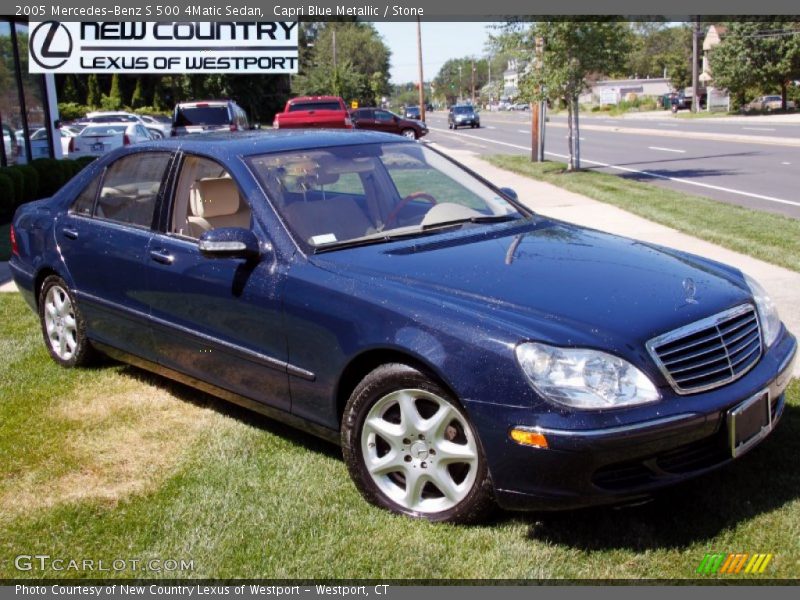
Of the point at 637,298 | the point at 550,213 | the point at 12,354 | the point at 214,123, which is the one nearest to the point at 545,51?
the point at 550,213

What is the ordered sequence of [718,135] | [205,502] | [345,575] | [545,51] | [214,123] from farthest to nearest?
[718,135] < [214,123] < [545,51] < [205,502] < [345,575]

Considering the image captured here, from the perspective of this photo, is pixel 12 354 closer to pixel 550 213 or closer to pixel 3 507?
pixel 3 507

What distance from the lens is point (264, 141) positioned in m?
4.93

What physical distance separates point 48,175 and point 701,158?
16501mm

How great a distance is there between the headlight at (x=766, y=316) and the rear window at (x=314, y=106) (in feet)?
85.0

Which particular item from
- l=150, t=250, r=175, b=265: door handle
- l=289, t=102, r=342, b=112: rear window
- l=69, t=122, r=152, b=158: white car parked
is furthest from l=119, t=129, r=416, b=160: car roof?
l=289, t=102, r=342, b=112: rear window

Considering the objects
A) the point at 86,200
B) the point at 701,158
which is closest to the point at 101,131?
the point at 701,158

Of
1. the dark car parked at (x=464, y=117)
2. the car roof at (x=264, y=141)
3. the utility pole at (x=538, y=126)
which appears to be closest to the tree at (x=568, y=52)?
the utility pole at (x=538, y=126)

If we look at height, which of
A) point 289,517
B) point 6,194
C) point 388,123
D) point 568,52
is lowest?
point 289,517

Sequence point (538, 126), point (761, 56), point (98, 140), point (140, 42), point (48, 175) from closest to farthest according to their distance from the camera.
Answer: point (48, 175) → point (98, 140) → point (538, 126) → point (140, 42) → point (761, 56)

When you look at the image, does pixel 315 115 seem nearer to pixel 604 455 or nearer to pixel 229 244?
pixel 229 244

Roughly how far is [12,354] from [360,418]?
12.1 ft

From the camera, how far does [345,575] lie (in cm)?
341

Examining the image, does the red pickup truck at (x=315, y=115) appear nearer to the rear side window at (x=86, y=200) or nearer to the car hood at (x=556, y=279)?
the rear side window at (x=86, y=200)
